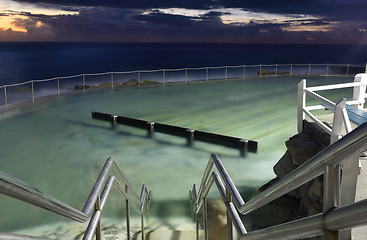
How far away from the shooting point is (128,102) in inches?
485

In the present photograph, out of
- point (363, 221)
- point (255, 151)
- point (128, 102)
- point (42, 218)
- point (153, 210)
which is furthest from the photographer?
point (128, 102)

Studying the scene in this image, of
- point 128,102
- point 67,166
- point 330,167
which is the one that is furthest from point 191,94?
point 330,167

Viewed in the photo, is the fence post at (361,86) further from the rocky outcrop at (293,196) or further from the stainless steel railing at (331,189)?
the stainless steel railing at (331,189)

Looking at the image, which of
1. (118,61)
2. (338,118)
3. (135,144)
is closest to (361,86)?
(338,118)

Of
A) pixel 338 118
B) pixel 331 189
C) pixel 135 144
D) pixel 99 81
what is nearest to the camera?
pixel 331 189

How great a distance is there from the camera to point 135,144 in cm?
817

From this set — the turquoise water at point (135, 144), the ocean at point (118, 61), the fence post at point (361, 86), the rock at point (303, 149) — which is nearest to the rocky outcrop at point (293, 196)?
the rock at point (303, 149)

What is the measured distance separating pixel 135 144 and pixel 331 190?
24.6ft

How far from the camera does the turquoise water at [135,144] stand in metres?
6.07

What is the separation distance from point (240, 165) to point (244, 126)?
2.49m

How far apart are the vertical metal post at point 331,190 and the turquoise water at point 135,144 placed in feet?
15.8

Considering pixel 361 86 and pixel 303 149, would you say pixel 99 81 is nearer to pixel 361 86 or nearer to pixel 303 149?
pixel 361 86

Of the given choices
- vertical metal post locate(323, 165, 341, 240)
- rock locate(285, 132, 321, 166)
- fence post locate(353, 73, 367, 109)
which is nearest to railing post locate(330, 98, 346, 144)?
rock locate(285, 132, 321, 166)

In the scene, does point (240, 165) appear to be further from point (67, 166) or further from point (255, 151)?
point (67, 166)
